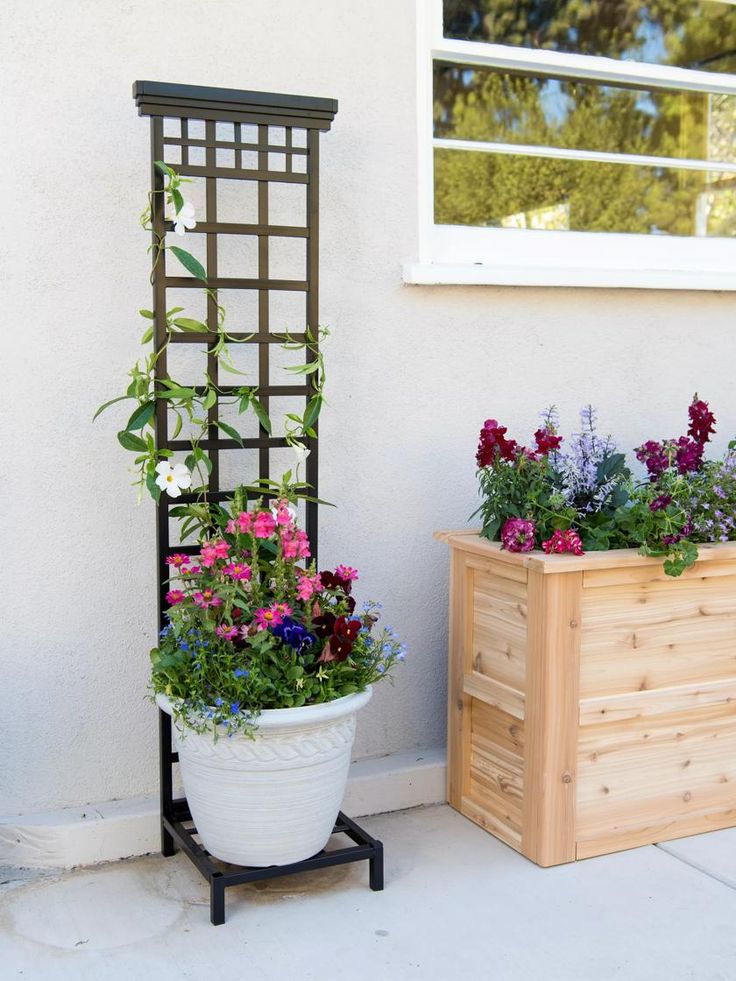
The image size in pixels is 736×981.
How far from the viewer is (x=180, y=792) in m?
2.73

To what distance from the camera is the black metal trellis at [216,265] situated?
7.68ft

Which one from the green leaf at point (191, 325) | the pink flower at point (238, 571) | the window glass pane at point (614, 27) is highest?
the window glass pane at point (614, 27)

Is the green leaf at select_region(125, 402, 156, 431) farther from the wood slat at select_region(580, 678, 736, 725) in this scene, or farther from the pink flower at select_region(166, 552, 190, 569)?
the wood slat at select_region(580, 678, 736, 725)

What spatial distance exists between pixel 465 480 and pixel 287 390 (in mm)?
696

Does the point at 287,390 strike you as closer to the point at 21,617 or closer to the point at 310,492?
the point at 310,492

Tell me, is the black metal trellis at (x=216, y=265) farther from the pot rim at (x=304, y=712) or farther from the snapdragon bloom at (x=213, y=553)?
the pot rim at (x=304, y=712)

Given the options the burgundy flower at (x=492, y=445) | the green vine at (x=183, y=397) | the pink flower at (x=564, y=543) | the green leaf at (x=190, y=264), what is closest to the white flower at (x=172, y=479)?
the green vine at (x=183, y=397)

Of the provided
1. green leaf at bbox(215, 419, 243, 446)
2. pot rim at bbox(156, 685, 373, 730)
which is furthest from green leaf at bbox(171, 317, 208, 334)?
pot rim at bbox(156, 685, 373, 730)

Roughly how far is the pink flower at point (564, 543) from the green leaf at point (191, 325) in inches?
37.3

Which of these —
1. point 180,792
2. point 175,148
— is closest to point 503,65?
point 175,148

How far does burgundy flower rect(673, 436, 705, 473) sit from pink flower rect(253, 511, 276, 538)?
45.4 inches

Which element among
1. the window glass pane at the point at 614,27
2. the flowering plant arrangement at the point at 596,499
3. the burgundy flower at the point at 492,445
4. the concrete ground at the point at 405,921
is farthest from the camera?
the window glass pane at the point at 614,27

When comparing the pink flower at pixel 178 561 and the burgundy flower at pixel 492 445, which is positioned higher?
the burgundy flower at pixel 492 445

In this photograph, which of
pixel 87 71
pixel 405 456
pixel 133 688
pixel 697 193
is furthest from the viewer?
pixel 697 193
